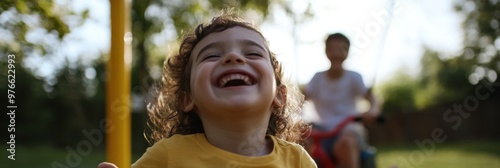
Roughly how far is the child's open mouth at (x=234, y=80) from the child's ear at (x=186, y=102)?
0.23 meters

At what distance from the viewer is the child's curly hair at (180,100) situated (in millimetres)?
2389

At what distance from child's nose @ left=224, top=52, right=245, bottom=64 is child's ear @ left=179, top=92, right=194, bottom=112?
27 centimetres

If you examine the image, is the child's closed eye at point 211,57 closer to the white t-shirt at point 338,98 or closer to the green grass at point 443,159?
the white t-shirt at point 338,98

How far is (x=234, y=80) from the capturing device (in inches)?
83.7

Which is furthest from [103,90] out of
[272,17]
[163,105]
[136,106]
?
[163,105]

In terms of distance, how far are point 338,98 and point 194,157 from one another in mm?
3153

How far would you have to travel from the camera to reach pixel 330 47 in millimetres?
5066

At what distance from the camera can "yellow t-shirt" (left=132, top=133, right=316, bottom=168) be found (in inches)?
80.4

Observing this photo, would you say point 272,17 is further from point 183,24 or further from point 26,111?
point 26,111

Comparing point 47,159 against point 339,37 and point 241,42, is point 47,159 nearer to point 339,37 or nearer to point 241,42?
point 339,37

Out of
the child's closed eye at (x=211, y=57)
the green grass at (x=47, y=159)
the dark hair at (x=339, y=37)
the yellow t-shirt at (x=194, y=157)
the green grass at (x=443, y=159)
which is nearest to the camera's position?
the yellow t-shirt at (x=194, y=157)

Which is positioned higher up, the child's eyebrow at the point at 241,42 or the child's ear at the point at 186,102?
the child's eyebrow at the point at 241,42

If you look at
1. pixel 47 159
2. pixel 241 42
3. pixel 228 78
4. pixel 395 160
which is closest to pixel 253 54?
pixel 241 42

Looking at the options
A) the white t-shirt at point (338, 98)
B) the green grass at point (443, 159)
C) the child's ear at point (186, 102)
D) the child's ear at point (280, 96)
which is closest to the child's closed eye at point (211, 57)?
the child's ear at point (186, 102)
